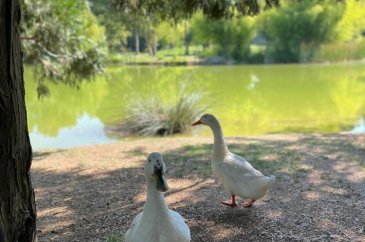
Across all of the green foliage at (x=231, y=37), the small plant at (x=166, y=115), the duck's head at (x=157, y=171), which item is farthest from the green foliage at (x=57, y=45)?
the green foliage at (x=231, y=37)

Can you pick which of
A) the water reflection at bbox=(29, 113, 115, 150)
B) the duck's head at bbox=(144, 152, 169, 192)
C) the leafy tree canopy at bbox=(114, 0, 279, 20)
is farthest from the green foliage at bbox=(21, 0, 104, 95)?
the duck's head at bbox=(144, 152, 169, 192)

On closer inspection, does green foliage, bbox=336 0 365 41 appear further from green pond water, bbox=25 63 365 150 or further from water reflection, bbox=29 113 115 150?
water reflection, bbox=29 113 115 150

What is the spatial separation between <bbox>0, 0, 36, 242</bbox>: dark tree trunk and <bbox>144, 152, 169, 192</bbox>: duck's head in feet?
2.28

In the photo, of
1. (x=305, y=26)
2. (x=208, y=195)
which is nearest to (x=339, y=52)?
(x=305, y=26)

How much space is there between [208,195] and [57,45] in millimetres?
6001

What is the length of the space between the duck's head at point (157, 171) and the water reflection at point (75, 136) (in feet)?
27.5

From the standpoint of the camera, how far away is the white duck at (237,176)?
12.1 ft

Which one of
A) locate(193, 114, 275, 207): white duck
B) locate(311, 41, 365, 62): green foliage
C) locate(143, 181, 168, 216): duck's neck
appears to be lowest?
locate(193, 114, 275, 207): white duck

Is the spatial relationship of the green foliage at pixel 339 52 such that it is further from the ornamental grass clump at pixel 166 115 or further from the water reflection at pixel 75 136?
the ornamental grass clump at pixel 166 115

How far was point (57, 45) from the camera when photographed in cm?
932

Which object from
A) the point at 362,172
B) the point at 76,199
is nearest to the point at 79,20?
the point at 76,199

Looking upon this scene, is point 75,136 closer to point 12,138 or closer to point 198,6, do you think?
point 198,6

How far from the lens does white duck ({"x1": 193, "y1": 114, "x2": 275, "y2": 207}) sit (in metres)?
3.67

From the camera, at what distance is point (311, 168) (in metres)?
5.48
